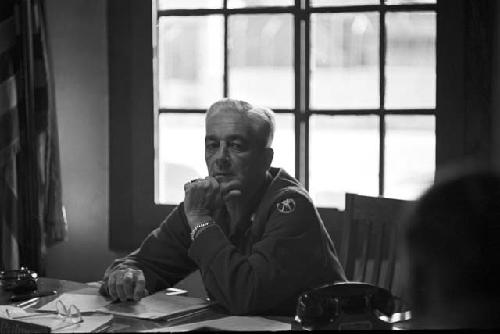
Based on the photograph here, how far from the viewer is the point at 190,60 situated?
1479 mm

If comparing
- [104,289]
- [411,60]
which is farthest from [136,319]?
[411,60]

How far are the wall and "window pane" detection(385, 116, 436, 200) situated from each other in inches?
19.2

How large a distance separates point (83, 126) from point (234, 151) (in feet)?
0.89

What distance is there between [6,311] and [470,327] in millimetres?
706

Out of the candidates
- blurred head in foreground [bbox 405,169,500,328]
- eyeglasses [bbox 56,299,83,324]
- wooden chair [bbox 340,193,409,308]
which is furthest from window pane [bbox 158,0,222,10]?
blurred head in foreground [bbox 405,169,500,328]

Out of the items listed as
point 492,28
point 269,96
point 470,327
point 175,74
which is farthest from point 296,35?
point 470,327

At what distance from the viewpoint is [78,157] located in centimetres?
147

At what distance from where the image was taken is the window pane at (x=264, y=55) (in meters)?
1.45

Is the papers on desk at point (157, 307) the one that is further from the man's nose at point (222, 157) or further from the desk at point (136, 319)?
the man's nose at point (222, 157)

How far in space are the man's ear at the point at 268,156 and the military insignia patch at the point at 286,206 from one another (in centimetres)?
9

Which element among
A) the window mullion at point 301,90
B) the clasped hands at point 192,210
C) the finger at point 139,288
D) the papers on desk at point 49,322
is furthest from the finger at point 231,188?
the papers on desk at point 49,322

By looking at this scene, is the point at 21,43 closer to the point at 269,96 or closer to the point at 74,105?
the point at 74,105

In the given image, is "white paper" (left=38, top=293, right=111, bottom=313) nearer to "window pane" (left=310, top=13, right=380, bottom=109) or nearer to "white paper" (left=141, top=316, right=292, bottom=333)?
"white paper" (left=141, top=316, right=292, bottom=333)

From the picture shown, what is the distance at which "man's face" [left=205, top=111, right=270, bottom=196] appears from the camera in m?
1.42
